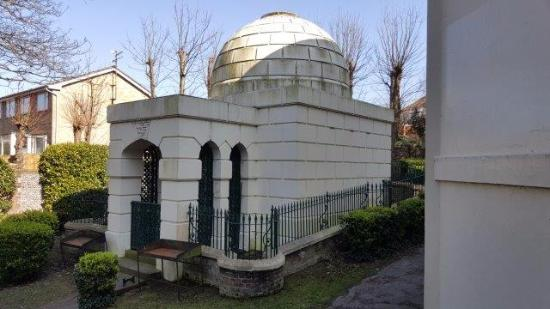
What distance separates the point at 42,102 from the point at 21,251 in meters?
25.8

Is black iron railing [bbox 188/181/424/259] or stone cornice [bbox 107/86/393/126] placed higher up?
stone cornice [bbox 107/86/393/126]

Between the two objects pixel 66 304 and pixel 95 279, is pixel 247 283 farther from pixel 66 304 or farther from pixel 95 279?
pixel 66 304

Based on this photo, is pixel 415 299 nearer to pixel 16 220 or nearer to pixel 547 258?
pixel 547 258

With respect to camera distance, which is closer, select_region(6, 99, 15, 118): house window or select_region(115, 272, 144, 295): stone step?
select_region(115, 272, 144, 295): stone step

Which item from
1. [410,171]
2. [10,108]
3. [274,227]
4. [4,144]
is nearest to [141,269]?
[274,227]

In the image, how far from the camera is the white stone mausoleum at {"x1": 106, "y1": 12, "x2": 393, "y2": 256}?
8859 millimetres

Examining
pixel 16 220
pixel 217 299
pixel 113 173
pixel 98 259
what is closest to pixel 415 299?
pixel 217 299

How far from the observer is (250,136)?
1074 centimetres

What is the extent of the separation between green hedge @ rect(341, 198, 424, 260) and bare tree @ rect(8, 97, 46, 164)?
20.8 metres

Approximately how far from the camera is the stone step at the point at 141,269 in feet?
28.4

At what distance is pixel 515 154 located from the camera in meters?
3.25

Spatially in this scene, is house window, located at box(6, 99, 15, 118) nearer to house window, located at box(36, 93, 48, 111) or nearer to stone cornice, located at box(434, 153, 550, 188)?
house window, located at box(36, 93, 48, 111)

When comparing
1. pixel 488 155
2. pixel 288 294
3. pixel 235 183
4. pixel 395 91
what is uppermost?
pixel 395 91

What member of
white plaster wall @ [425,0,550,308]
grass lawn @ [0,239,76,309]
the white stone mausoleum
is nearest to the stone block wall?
grass lawn @ [0,239,76,309]
